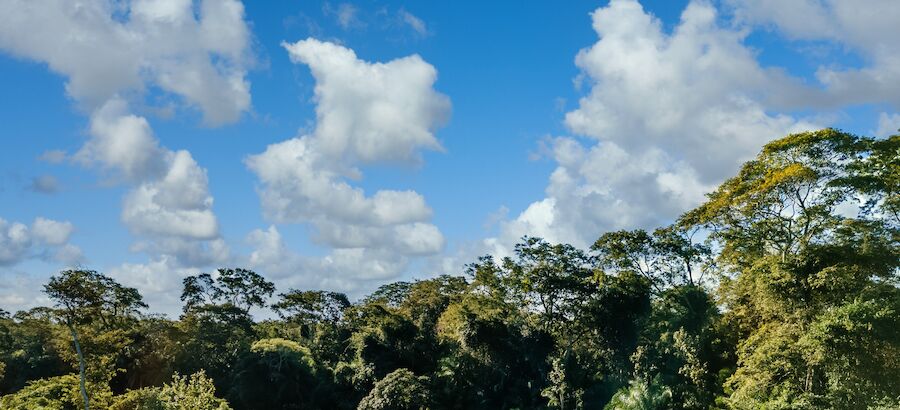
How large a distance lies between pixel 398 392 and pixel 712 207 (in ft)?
58.0

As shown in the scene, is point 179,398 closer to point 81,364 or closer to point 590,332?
point 81,364

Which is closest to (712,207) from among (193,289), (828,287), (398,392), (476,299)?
(828,287)

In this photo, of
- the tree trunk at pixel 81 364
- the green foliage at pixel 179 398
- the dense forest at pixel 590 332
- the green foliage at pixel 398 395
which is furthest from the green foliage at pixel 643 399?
the tree trunk at pixel 81 364

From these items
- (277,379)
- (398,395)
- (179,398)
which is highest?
(277,379)

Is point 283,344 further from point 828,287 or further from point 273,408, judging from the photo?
point 828,287

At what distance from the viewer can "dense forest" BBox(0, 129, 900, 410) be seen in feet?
64.8

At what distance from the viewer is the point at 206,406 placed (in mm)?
19203

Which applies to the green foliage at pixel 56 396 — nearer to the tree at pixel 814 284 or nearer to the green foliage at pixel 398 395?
the green foliage at pixel 398 395

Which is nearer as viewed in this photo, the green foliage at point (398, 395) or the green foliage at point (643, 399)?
the green foliage at point (643, 399)

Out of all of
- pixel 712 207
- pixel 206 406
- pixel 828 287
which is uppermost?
pixel 712 207

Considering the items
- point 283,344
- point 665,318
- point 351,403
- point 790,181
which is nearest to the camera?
point 790,181

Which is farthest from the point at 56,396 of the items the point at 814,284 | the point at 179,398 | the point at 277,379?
the point at 814,284

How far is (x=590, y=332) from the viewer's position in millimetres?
35688

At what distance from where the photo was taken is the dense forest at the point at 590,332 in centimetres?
1975
